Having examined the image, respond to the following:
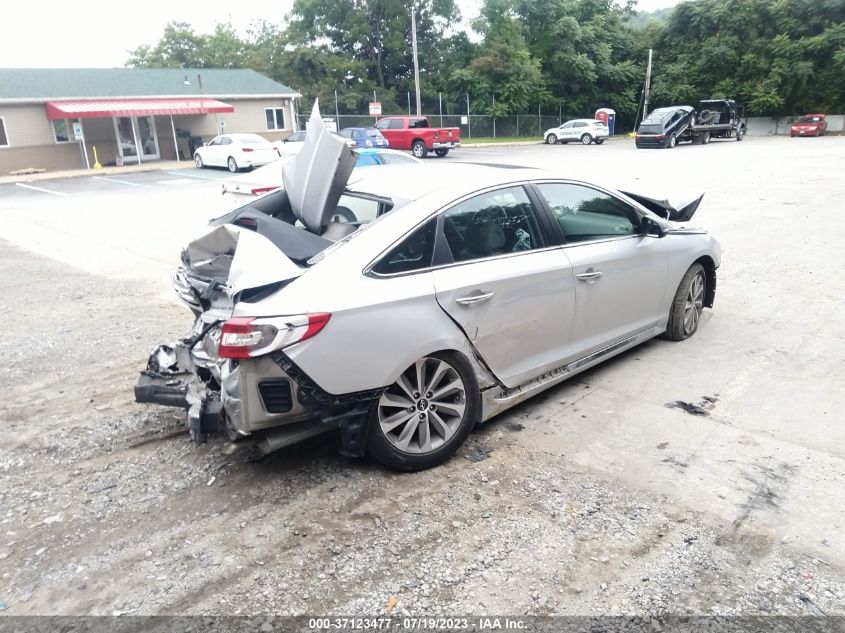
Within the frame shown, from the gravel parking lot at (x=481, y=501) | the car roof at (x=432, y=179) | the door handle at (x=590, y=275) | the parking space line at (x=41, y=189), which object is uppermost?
the car roof at (x=432, y=179)

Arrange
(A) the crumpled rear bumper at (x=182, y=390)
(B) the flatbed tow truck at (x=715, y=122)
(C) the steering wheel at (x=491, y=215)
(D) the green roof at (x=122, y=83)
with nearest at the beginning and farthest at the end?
(A) the crumpled rear bumper at (x=182, y=390)
(C) the steering wheel at (x=491, y=215)
(D) the green roof at (x=122, y=83)
(B) the flatbed tow truck at (x=715, y=122)

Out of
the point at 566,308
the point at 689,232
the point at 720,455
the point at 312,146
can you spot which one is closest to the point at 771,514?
the point at 720,455

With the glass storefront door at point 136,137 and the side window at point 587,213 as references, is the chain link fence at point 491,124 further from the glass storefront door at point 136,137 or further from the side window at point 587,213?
the side window at point 587,213

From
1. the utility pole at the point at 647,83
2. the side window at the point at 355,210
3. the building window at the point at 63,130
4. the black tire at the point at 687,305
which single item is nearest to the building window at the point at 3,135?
the building window at the point at 63,130

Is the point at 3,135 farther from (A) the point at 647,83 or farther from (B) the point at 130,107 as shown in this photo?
(A) the point at 647,83

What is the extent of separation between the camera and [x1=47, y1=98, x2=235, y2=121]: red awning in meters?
29.2

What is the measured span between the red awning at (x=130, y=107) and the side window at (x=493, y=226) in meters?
30.4

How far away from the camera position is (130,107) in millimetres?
31062

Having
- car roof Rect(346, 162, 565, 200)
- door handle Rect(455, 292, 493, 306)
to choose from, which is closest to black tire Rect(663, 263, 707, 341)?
car roof Rect(346, 162, 565, 200)

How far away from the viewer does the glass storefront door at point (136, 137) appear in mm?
32562

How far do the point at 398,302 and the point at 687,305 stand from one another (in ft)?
10.7

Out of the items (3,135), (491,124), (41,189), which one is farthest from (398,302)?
(491,124)

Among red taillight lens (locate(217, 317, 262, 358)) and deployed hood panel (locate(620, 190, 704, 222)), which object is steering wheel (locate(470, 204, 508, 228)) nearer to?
red taillight lens (locate(217, 317, 262, 358))

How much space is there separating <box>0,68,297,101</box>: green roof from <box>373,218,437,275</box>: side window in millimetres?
31341
